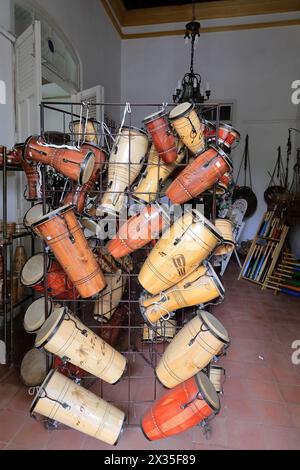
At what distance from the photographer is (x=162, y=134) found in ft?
4.26

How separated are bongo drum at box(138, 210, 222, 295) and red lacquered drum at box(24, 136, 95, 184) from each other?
17.2 inches

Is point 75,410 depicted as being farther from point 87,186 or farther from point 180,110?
point 180,110

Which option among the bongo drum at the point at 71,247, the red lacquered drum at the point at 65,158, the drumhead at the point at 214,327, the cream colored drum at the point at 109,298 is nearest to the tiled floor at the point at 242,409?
the cream colored drum at the point at 109,298

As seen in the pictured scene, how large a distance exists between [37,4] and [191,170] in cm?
267

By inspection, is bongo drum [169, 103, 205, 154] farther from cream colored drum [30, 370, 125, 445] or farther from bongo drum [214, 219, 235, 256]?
cream colored drum [30, 370, 125, 445]

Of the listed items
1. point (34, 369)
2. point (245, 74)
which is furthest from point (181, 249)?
point (245, 74)

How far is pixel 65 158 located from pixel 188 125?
54 centimetres

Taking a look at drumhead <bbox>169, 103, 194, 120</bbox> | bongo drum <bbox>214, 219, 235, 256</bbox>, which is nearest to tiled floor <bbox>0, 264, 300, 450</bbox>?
bongo drum <bbox>214, 219, 235, 256</bbox>

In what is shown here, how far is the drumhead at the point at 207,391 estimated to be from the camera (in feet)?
3.99

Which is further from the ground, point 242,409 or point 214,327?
point 214,327

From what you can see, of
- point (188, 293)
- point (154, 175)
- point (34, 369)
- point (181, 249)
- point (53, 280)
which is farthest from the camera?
point (34, 369)

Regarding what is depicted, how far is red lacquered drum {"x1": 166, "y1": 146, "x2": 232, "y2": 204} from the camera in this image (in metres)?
1.24
